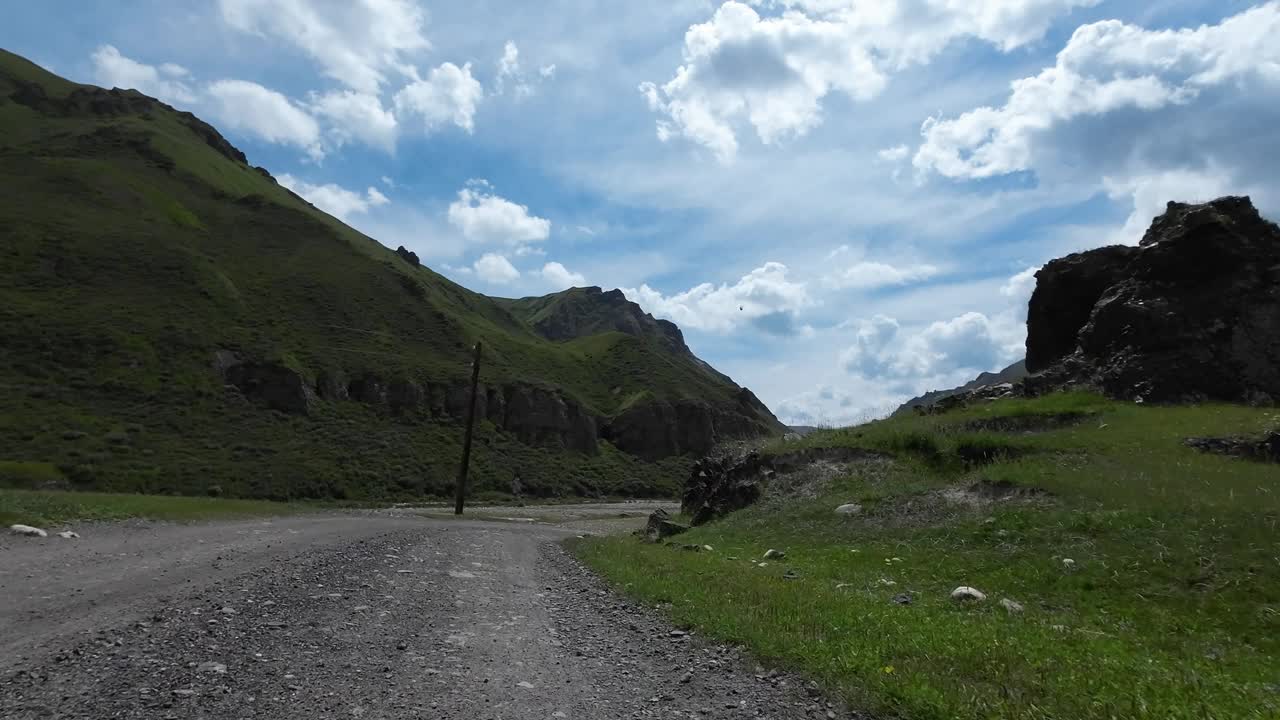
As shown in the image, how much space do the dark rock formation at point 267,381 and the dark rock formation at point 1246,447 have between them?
67.1 meters

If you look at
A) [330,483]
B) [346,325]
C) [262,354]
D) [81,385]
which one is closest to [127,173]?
[346,325]

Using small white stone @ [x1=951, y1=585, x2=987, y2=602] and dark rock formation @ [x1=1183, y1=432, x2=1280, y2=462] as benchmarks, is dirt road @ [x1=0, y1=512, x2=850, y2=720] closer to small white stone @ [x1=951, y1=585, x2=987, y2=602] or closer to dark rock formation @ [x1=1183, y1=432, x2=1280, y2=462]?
small white stone @ [x1=951, y1=585, x2=987, y2=602]

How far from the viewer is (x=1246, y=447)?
19.1 metres

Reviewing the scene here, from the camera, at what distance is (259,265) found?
93.1 meters

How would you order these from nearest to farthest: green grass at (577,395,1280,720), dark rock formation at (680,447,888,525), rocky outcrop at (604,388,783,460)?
1. green grass at (577,395,1280,720)
2. dark rock formation at (680,447,888,525)
3. rocky outcrop at (604,388,783,460)

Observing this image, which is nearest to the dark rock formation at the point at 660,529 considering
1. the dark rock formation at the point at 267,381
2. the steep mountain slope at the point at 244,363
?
the steep mountain slope at the point at 244,363

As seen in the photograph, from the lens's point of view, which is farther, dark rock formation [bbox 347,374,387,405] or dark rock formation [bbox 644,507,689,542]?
dark rock formation [bbox 347,374,387,405]

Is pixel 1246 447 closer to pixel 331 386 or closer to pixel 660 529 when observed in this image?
pixel 660 529

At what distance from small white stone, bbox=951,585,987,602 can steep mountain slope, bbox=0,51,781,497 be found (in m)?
47.2

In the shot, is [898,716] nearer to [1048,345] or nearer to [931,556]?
[931,556]

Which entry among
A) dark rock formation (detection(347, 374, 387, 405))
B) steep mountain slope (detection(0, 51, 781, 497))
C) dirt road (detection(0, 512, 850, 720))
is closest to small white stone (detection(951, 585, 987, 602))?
dirt road (detection(0, 512, 850, 720))

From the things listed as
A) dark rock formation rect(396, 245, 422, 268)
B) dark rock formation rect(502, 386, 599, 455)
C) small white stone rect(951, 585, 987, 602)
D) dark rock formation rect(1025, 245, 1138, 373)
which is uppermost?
dark rock formation rect(396, 245, 422, 268)

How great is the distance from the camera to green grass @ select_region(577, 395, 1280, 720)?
6.23m

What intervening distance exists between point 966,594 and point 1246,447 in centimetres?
1391
